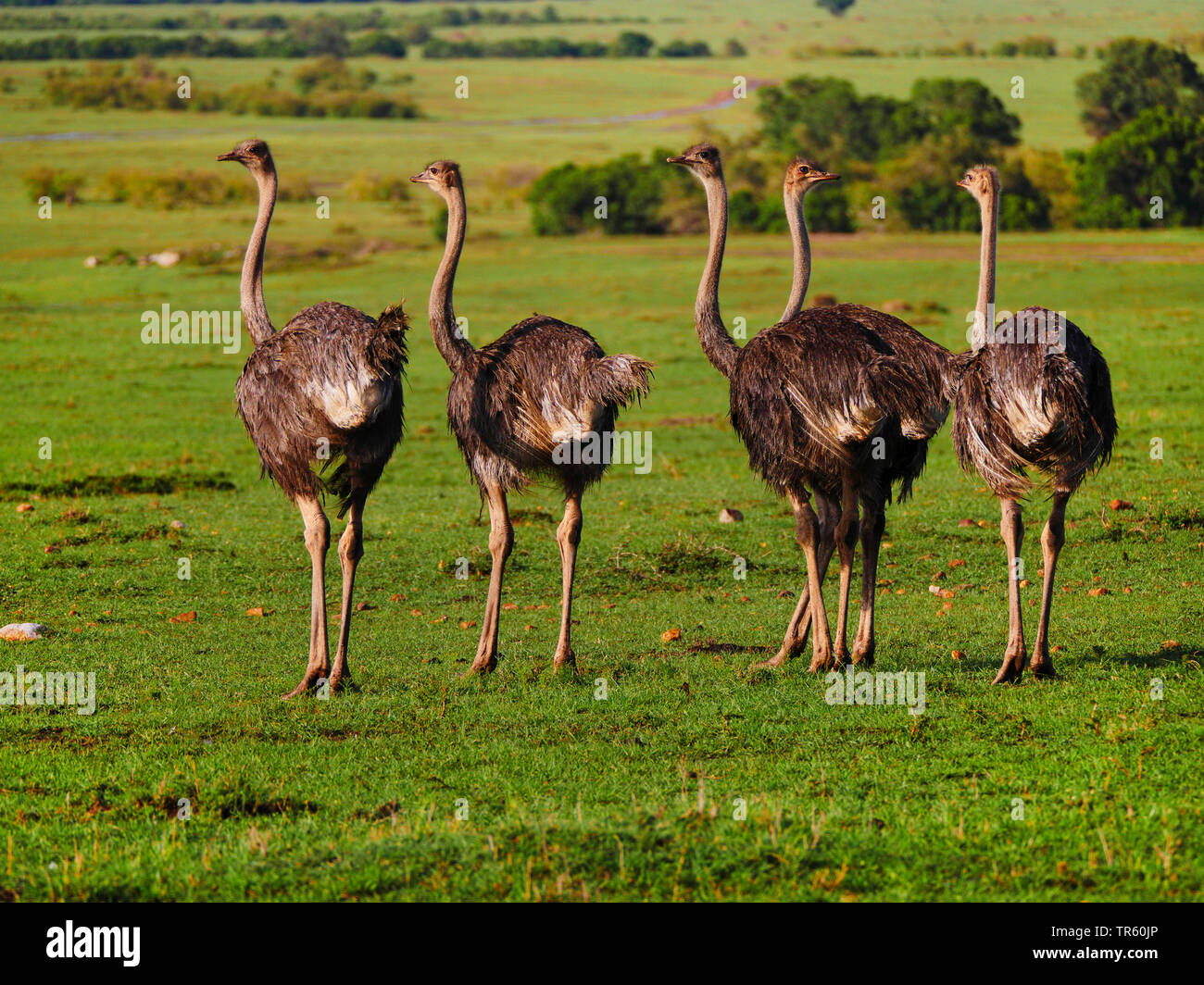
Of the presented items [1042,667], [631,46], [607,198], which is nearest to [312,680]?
[1042,667]

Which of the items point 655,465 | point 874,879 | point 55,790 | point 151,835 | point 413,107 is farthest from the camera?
point 413,107

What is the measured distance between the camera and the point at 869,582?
32.3 ft

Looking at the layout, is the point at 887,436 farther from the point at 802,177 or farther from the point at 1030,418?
the point at 802,177

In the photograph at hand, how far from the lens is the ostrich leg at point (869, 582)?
386 inches

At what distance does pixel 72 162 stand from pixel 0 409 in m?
49.2

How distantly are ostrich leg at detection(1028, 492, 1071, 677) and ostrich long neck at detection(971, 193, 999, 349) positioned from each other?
39.3 inches

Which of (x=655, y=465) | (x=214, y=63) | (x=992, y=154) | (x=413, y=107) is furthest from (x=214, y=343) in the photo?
(x=214, y=63)

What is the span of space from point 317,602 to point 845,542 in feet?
10.3

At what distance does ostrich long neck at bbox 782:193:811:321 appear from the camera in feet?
35.2

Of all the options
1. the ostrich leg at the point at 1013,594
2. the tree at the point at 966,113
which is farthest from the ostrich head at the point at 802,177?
the tree at the point at 966,113

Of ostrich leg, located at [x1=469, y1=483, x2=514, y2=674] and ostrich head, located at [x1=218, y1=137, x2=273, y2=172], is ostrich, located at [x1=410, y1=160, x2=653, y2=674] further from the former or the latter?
ostrich head, located at [x1=218, y1=137, x2=273, y2=172]

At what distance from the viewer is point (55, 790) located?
7762 millimetres

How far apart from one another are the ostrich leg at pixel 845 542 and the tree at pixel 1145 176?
41.6 meters
